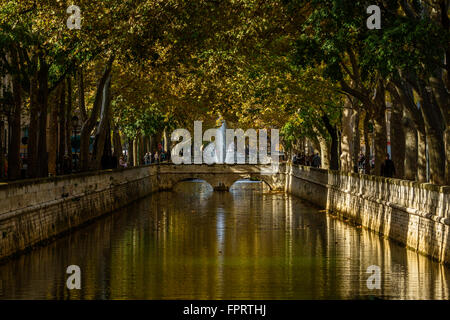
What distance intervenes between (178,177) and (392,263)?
45668 millimetres

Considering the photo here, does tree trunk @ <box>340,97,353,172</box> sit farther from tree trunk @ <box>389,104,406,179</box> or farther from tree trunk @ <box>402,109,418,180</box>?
tree trunk @ <box>402,109,418,180</box>

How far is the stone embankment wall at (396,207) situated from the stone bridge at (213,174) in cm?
2162

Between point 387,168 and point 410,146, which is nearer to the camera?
point 410,146

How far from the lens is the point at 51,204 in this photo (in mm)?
29203

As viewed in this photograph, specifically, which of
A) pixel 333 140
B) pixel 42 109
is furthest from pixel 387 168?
pixel 333 140

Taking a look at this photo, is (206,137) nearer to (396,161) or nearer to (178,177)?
(178,177)

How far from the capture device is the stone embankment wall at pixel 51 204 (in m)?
23.9

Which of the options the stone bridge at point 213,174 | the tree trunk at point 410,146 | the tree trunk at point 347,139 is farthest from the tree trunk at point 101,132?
the stone bridge at point 213,174

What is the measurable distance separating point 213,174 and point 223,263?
147 feet

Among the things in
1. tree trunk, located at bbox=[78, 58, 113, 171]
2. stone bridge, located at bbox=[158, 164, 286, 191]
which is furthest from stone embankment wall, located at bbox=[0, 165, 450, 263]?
stone bridge, located at bbox=[158, 164, 286, 191]

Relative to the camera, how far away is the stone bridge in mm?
67875

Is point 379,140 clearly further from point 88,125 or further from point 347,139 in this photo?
point 88,125

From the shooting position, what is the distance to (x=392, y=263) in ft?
76.3

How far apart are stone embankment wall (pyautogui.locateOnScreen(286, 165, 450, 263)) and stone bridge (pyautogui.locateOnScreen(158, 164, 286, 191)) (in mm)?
21616
